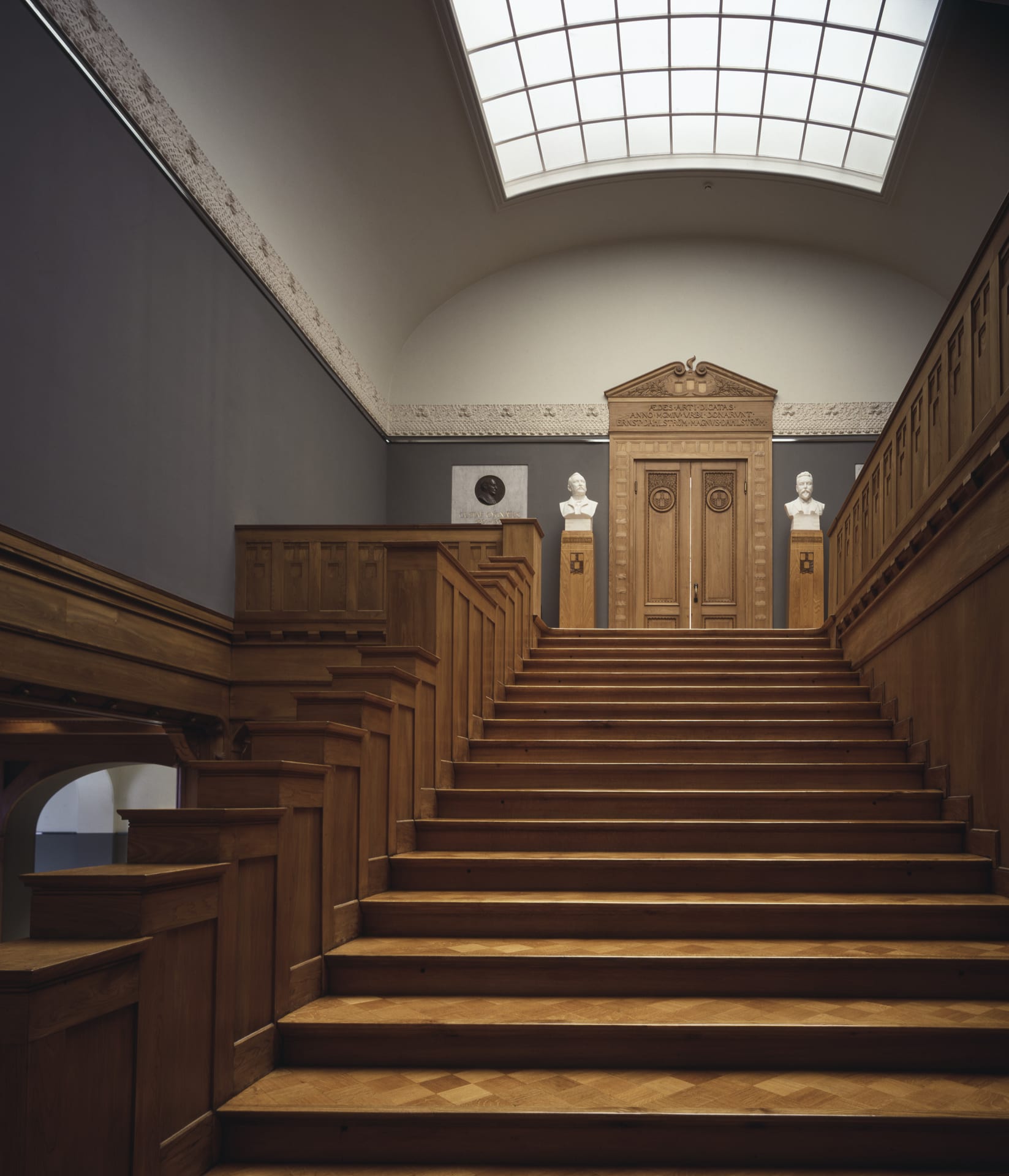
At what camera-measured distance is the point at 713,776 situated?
5.69m

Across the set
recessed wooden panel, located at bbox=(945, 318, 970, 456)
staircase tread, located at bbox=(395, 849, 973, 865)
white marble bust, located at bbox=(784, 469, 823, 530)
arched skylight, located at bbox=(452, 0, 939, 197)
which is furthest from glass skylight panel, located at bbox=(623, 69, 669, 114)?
staircase tread, located at bbox=(395, 849, 973, 865)

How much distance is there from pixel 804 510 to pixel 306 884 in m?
9.78

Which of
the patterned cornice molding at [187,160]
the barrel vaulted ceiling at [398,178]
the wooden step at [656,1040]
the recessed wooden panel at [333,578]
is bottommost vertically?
the wooden step at [656,1040]

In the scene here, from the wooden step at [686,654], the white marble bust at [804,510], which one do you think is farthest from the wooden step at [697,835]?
the white marble bust at [804,510]

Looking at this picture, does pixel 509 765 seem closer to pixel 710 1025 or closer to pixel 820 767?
pixel 820 767

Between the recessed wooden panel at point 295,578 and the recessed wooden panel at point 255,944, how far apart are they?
5658mm

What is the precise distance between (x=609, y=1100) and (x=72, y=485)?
15.5 feet

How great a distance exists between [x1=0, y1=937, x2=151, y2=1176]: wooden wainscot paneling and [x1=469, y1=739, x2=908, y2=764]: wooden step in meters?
3.55

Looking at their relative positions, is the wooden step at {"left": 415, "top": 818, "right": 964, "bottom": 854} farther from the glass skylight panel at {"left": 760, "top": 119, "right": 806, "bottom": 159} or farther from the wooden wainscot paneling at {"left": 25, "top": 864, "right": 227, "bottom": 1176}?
the glass skylight panel at {"left": 760, "top": 119, "right": 806, "bottom": 159}

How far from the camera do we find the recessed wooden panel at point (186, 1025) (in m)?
2.70

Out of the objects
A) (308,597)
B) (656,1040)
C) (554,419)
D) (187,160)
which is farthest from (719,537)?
(656,1040)

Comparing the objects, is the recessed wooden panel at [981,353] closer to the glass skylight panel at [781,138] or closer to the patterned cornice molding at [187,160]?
the patterned cornice molding at [187,160]

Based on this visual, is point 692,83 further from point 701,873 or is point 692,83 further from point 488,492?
point 701,873

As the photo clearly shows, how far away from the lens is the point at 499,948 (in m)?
3.96
